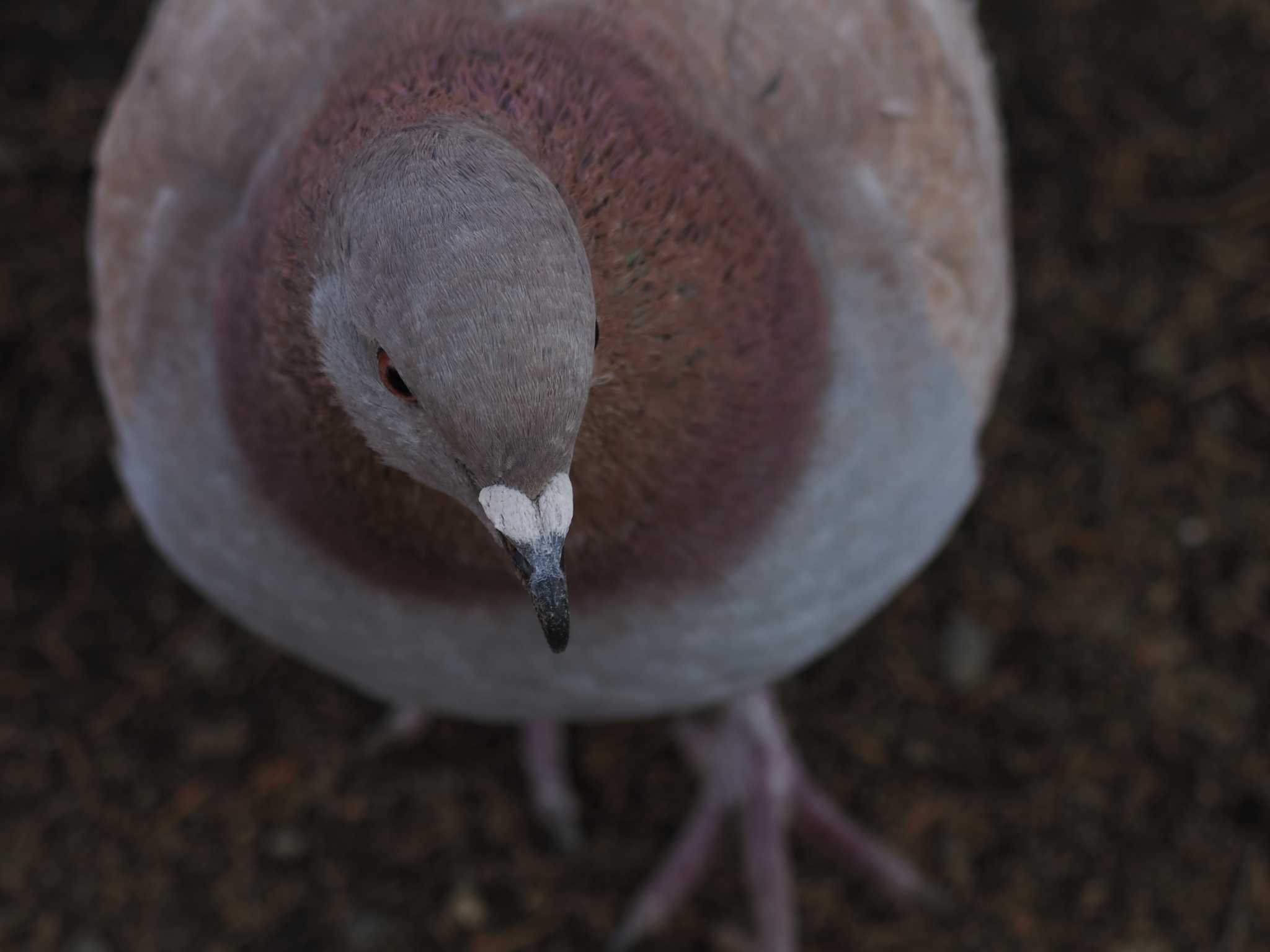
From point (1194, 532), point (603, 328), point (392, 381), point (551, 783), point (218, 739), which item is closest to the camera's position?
point (392, 381)

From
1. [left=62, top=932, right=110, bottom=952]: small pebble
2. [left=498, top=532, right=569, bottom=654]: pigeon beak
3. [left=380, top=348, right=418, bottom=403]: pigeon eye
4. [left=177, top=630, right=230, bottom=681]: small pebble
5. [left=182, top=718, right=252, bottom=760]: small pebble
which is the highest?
[left=380, top=348, right=418, bottom=403]: pigeon eye

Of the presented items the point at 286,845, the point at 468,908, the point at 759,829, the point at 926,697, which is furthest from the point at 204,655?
the point at 926,697

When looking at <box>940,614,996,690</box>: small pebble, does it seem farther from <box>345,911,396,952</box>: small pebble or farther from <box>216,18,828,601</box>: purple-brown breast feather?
<box>216,18,828,601</box>: purple-brown breast feather

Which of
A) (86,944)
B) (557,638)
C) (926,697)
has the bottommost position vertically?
(86,944)

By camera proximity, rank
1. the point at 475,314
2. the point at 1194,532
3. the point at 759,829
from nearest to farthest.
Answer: the point at 475,314, the point at 759,829, the point at 1194,532

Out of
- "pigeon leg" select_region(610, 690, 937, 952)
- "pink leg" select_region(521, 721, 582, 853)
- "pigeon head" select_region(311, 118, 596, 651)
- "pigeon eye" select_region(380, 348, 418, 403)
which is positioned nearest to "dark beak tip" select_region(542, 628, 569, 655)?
"pigeon head" select_region(311, 118, 596, 651)

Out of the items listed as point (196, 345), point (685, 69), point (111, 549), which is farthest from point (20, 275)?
point (685, 69)

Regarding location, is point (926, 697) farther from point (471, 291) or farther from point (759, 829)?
point (471, 291)
